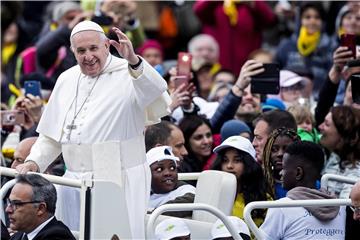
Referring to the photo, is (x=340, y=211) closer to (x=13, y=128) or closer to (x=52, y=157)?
(x=52, y=157)

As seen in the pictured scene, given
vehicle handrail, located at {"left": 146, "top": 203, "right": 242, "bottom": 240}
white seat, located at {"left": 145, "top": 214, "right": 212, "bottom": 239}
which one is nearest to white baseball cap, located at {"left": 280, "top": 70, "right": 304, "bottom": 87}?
white seat, located at {"left": 145, "top": 214, "right": 212, "bottom": 239}

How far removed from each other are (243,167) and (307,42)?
16.0 feet

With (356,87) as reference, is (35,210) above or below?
below

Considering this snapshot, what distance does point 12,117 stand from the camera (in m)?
12.2

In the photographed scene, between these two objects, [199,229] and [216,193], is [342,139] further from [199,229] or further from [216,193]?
[199,229]

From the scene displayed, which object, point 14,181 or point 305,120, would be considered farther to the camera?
point 305,120

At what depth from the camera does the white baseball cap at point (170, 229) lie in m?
9.32

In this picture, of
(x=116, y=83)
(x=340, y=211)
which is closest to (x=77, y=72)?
(x=116, y=83)

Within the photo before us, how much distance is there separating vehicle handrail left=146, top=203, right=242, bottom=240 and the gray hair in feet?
2.10

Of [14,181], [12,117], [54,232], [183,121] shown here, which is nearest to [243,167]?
[183,121]

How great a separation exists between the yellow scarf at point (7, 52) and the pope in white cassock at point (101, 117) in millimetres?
6779

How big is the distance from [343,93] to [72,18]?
11.1 feet

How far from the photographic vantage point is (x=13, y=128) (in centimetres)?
1241

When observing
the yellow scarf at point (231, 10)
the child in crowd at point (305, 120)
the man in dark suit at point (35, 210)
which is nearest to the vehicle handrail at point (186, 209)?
the man in dark suit at point (35, 210)
